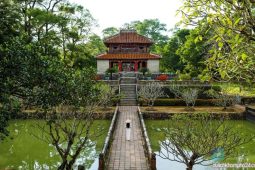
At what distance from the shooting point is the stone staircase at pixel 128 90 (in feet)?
106

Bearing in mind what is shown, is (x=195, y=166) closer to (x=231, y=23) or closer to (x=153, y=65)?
(x=231, y=23)

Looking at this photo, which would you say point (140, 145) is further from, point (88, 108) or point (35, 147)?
point (35, 147)

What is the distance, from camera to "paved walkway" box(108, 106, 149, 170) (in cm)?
1350

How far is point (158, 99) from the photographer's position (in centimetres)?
3189

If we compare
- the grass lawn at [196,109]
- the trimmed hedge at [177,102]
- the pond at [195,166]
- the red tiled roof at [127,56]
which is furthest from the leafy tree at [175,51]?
the pond at [195,166]

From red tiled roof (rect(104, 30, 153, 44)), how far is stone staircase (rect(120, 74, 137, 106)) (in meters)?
6.34

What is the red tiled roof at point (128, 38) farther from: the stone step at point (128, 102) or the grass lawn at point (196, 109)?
the grass lawn at point (196, 109)

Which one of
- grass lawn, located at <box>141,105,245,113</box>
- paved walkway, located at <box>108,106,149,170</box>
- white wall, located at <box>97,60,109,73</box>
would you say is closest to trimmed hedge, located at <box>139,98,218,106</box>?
grass lawn, located at <box>141,105,245,113</box>

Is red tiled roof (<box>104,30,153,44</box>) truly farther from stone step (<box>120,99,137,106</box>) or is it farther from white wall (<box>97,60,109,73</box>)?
stone step (<box>120,99,137,106</box>)

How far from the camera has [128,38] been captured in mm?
44250

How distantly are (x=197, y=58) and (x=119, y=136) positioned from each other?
73.8ft

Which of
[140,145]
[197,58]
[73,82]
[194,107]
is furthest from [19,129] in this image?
[197,58]

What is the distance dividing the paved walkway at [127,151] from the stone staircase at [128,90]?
28.6ft

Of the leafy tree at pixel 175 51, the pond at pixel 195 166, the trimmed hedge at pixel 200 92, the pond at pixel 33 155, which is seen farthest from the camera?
the leafy tree at pixel 175 51
